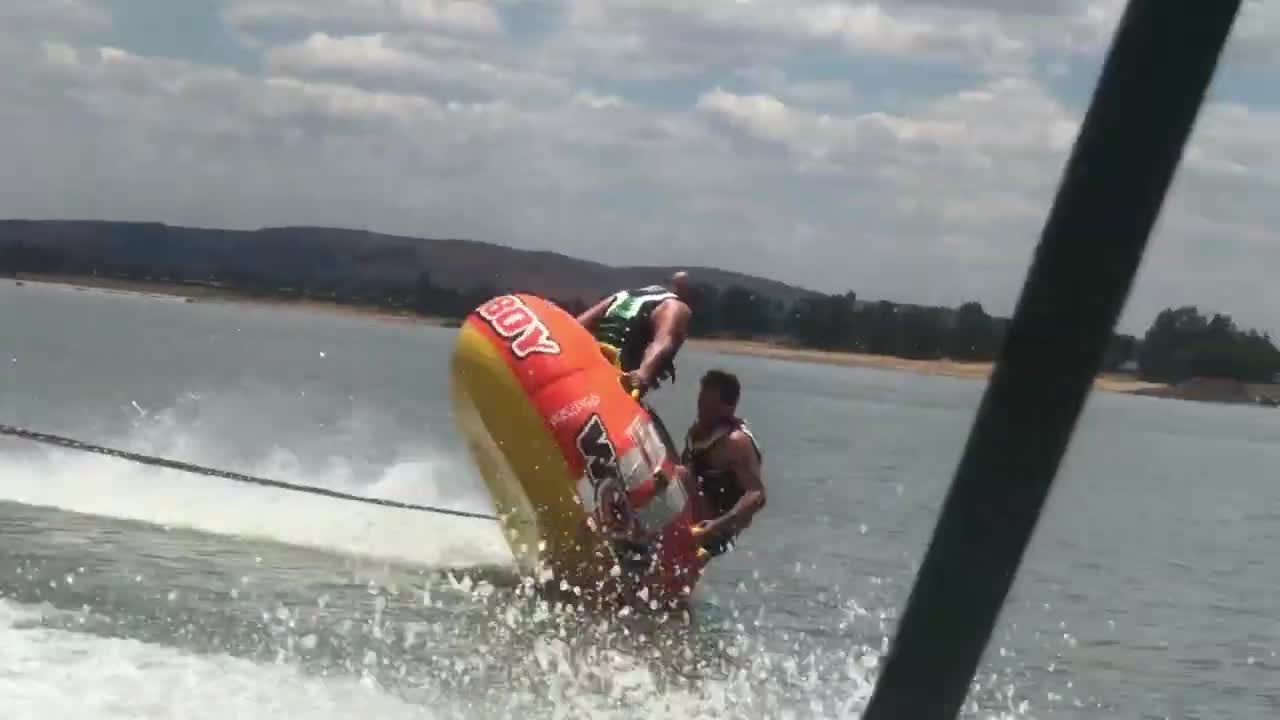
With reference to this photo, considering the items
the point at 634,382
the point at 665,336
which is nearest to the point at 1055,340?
the point at 634,382

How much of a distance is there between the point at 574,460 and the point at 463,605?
43.1 inches

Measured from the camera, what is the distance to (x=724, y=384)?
7.10 meters

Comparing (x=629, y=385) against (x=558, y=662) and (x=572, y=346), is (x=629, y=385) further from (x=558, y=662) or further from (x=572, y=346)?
(x=558, y=662)

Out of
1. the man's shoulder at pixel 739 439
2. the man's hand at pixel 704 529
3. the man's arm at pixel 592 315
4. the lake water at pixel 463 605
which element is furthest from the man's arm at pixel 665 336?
the lake water at pixel 463 605

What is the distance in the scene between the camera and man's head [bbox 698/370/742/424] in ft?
23.3

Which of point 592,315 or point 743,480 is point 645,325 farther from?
point 743,480

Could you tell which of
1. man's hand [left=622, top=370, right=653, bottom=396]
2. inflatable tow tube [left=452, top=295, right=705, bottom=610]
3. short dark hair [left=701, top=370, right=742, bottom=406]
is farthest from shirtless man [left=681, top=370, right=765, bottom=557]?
man's hand [left=622, top=370, right=653, bottom=396]

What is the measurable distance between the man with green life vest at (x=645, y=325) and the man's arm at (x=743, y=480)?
41 centimetres

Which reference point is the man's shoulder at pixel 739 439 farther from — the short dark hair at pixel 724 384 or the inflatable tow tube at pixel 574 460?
the inflatable tow tube at pixel 574 460

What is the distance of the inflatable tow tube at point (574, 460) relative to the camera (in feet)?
22.2

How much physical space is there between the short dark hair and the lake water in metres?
1.02

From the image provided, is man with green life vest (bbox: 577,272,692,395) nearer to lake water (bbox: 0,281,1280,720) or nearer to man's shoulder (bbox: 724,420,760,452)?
man's shoulder (bbox: 724,420,760,452)

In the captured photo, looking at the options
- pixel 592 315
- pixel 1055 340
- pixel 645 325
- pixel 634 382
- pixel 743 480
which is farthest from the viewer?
pixel 592 315

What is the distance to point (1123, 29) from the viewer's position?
0.89 m
